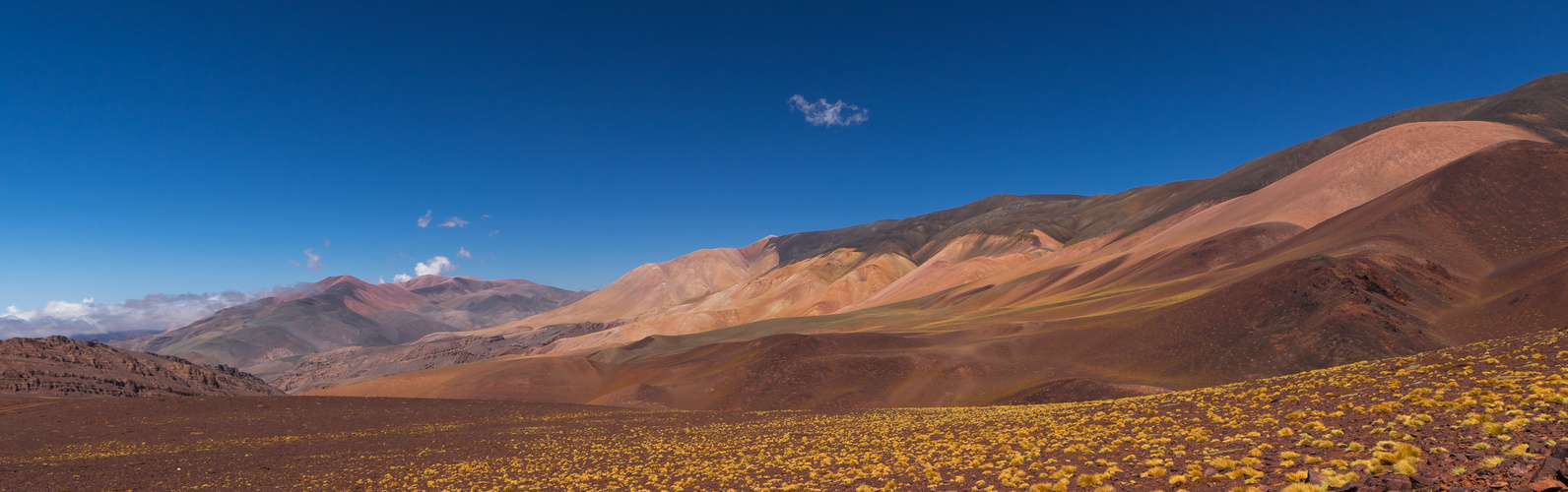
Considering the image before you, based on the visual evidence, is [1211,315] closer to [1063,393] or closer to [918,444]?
Answer: [1063,393]

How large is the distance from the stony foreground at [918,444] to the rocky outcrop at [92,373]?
37.5 ft

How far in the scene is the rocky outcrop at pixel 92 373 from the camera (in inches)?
1907

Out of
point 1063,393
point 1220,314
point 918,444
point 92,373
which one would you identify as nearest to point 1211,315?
point 1220,314

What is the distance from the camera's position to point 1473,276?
159 ft

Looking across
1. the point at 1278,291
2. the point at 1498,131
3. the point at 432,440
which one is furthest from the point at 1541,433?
the point at 1498,131

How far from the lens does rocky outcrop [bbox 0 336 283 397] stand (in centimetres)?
4844

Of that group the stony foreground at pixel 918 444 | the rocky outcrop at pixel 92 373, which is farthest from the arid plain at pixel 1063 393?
the rocky outcrop at pixel 92 373

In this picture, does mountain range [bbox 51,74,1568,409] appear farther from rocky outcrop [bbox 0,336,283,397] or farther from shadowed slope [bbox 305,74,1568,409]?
rocky outcrop [bbox 0,336,283,397]

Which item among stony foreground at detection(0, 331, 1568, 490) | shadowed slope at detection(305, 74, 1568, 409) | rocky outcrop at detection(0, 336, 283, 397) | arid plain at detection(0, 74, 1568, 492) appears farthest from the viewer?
rocky outcrop at detection(0, 336, 283, 397)

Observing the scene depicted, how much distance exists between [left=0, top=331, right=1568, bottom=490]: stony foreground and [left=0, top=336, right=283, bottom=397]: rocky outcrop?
11.4 meters

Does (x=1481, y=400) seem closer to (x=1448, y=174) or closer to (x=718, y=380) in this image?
(x=718, y=380)

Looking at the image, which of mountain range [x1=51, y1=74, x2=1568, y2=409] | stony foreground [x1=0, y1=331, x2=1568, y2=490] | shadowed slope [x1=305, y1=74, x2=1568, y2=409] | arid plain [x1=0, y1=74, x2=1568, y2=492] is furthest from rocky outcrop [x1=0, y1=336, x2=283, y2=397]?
shadowed slope [x1=305, y1=74, x2=1568, y2=409]

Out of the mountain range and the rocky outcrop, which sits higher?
the rocky outcrop

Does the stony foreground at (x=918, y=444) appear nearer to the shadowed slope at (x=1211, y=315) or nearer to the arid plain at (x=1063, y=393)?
the arid plain at (x=1063, y=393)
